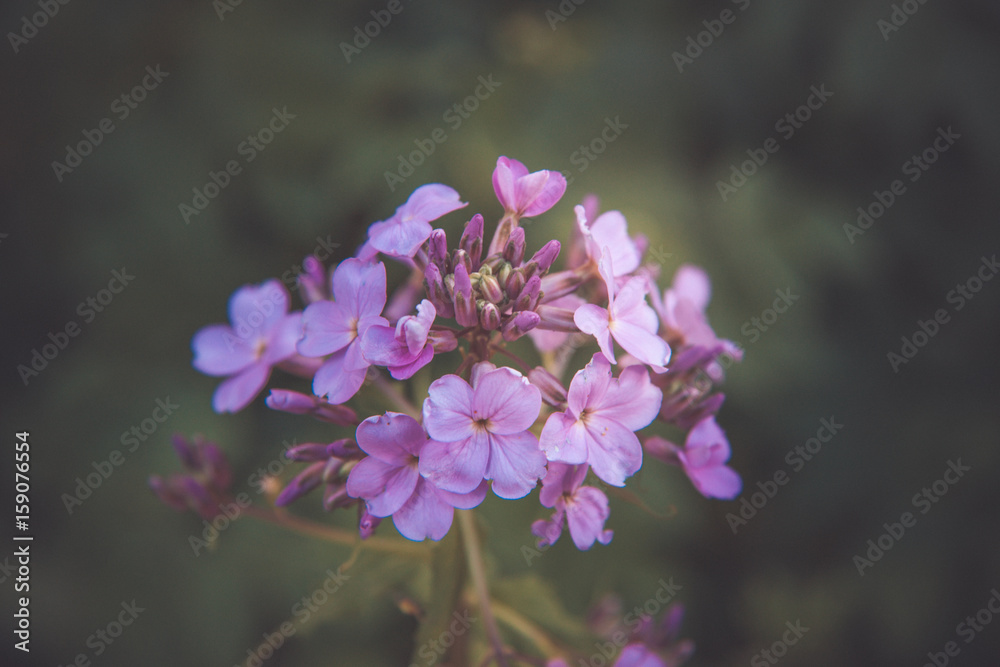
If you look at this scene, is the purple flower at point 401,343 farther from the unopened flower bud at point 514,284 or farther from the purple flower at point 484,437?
the unopened flower bud at point 514,284

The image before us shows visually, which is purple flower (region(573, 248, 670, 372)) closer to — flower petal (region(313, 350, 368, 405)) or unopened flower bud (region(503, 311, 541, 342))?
unopened flower bud (region(503, 311, 541, 342))

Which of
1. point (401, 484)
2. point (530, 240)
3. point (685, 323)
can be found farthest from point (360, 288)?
point (530, 240)

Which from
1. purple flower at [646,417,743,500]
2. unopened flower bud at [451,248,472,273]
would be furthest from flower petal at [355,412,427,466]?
purple flower at [646,417,743,500]

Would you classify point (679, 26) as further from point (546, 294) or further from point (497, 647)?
point (497, 647)

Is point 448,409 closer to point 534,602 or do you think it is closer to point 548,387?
point 548,387

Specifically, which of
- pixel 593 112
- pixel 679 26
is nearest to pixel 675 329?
pixel 593 112

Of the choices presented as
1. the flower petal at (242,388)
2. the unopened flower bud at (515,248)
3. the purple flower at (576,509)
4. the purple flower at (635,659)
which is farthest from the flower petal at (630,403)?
the flower petal at (242,388)
